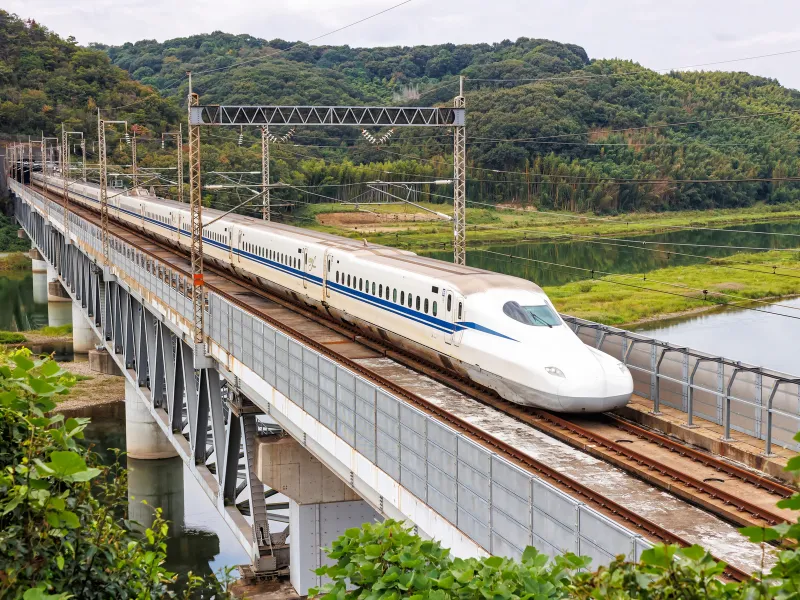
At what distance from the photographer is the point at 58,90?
176 metres

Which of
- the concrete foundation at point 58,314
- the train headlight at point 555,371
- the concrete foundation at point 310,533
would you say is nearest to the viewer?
the train headlight at point 555,371

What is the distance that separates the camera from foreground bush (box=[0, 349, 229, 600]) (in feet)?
24.9

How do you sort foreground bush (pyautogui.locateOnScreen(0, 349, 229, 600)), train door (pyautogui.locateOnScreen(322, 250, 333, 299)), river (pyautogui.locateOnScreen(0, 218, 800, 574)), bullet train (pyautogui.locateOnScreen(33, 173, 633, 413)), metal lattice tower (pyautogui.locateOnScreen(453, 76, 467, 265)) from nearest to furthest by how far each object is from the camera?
foreground bush (pyautogui.locateOnScreen(0, 349, 229, 600)), bullet train (pyautogui.locateOnScreen(33, 173, 633, 413)), metal lattice tower (pyautogui.locateOnScreen(453, 76, 467, 265)), train door (pyautogui.locateOnScreen(322, 250, 333, 299)), river (pyautogui.locateOnScreen(0, 218, 800, 574))

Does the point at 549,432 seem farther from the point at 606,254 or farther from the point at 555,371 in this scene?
the point at 606,254

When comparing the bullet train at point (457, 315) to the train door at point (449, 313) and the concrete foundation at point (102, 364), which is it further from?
the concrete foundation at point (102, 364)

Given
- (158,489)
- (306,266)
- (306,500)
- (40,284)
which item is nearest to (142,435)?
(158,489)

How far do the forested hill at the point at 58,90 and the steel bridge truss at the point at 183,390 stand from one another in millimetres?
103630

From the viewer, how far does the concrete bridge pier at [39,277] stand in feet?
342

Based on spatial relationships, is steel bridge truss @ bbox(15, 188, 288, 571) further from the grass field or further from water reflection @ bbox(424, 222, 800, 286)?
water reflection @ bbox(424, 222, 800, 286)

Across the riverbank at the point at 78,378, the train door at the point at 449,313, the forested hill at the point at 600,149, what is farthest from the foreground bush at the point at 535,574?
the forested hill at the point at 600,149

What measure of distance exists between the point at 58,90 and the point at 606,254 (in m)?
104

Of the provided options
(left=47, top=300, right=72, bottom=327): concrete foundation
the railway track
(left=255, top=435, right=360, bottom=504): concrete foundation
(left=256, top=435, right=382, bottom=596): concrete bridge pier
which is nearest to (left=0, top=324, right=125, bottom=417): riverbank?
(left=47, top=300, right=72, bottom=327): concrete foundation

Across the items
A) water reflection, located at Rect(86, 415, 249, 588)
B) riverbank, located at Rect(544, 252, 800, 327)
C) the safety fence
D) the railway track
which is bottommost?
water reflection, located at Rect(86, 415, 249, 588)

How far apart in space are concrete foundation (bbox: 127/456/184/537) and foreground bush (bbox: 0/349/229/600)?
35.5 metres
